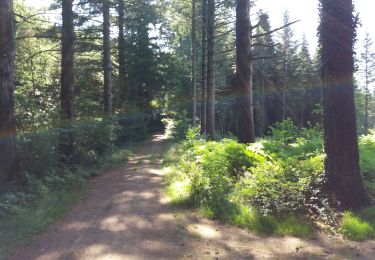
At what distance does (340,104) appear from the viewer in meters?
7.81

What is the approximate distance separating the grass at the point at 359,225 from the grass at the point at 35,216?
5.08 m

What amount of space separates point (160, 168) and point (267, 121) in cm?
Result: 4305

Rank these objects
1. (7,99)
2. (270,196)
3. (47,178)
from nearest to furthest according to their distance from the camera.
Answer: (270,196) → (7,99) → (47,178)

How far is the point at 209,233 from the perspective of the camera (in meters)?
6.74

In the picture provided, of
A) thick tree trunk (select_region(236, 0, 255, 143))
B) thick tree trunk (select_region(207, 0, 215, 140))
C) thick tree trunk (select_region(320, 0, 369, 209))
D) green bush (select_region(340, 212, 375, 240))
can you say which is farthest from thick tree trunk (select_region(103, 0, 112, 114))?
green bush (select_region(340, 212, 375, 240))

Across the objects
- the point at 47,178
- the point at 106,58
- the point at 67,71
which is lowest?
the point at 47,178

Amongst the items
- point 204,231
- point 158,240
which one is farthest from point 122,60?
point 158,240

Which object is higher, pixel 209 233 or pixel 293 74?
pixel 293 74

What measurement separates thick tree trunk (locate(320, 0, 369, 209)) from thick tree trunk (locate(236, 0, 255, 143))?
181 inches

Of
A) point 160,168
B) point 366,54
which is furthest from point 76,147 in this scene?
point 366,54

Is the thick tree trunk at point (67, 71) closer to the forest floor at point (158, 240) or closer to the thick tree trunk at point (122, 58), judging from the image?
the forest floor at point (158, 240)

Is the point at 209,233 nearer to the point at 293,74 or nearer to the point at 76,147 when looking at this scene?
the point at 76,147

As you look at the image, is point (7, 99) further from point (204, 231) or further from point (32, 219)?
point (204, 231)

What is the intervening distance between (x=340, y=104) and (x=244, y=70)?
516cm
